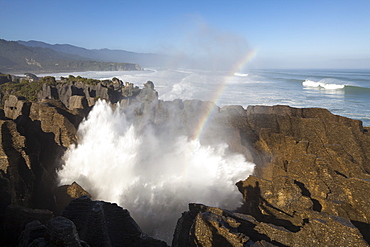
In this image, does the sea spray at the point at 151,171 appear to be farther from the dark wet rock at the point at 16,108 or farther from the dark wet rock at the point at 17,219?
the dark wet rock at the point at 17,219

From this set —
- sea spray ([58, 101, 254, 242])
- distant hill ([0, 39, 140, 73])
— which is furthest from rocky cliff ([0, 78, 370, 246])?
distant hill ([0, 39, 140, 73])

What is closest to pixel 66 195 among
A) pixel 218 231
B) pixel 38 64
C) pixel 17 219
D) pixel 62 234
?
pixel 17 219

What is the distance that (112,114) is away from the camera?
56.2 ft

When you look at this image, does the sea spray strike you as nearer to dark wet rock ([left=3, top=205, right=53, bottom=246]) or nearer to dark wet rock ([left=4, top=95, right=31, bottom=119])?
dark wet rock ([left=4, top=95, right=31, bottom=119])

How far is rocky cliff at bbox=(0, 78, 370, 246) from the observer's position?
684cm

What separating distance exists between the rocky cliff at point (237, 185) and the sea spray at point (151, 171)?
868 mm

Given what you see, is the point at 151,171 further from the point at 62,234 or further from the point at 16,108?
the point at 16,108

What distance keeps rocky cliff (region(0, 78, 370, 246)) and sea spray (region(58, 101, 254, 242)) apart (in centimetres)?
87

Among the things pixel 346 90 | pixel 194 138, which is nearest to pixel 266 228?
pixel 194 138

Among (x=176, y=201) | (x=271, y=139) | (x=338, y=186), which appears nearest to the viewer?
(x=338, y=186)

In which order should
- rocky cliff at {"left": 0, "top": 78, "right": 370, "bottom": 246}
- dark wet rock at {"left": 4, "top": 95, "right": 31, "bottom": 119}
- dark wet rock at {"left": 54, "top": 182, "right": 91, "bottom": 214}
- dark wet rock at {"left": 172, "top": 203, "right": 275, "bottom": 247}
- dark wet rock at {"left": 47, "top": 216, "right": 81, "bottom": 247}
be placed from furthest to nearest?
1. dark wet rock at {"left": 4, "top": 95, "right": 31, "bottom": 119}
2. dark wet rock at {"left": 54, "top": 182, "right": 91, "bottom": 214}
3. rocky cliff at {"left": 0, "top": 78, "right": 370, "bottom": 246}
4. dark wet rock at {"left": 172, "top": 203, "right": 275, "bottom": 247}
5. dark wet rock at {"left": 47, "top": 216, "right": 81, "bottom": 247}

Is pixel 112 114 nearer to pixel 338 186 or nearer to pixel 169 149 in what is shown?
pixel 169 149

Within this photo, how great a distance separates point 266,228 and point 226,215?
120 cm

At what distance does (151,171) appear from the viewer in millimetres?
13781
